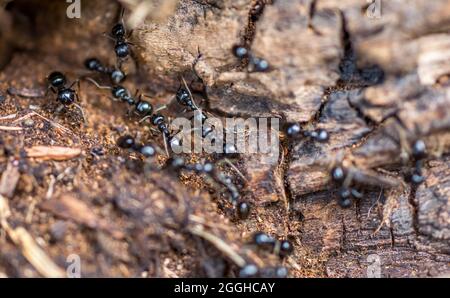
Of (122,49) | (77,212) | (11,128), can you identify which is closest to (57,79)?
(122,49)

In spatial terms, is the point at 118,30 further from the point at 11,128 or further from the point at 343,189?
the point at 343,189

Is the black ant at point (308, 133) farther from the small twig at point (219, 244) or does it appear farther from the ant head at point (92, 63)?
the ant head at point (92, 63)

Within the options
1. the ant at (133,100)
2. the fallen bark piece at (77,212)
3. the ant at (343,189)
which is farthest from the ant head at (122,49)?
the ant at (343,189)

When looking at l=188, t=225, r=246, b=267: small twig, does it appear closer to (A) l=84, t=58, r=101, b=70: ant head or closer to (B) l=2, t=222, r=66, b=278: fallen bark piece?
(B) l=2, t=222, r=66, b=278: fallen bark piece

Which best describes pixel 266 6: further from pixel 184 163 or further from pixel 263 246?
pixel 263 246

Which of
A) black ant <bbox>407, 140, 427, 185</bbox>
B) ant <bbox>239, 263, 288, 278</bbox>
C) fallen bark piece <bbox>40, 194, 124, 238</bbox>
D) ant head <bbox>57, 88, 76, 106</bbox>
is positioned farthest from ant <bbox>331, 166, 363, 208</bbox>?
ant head <bbox>57, 88, 76, 106</bbox>
